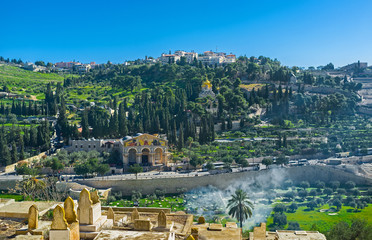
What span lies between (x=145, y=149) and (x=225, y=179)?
935cm

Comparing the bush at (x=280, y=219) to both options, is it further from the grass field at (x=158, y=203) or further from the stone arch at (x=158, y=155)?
the stone arch at (x=158, y=155)

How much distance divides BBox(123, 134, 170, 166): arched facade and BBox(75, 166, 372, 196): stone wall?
4.99 meters

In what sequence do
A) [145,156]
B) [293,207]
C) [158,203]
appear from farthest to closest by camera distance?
[145,156], [158,203], [293,207]

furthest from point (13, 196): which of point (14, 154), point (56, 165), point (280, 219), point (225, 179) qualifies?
point (280, 219)

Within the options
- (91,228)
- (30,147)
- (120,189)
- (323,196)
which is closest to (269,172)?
(323,196)

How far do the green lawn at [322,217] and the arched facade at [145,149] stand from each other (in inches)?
618

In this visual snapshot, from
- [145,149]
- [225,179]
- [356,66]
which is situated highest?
[356,66]

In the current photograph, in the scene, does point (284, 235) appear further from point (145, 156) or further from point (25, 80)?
→ point (25, 80)

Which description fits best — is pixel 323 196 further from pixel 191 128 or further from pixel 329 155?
pixel 191 128

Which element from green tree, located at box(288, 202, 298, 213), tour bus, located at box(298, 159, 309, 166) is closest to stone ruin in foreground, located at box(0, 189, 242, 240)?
green tree, located at box(288, 202, 298, 213)

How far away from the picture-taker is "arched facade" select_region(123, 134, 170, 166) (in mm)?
42875

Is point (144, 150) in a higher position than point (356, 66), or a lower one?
lower

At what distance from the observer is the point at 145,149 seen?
4359cm

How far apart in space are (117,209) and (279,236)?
5345mm
